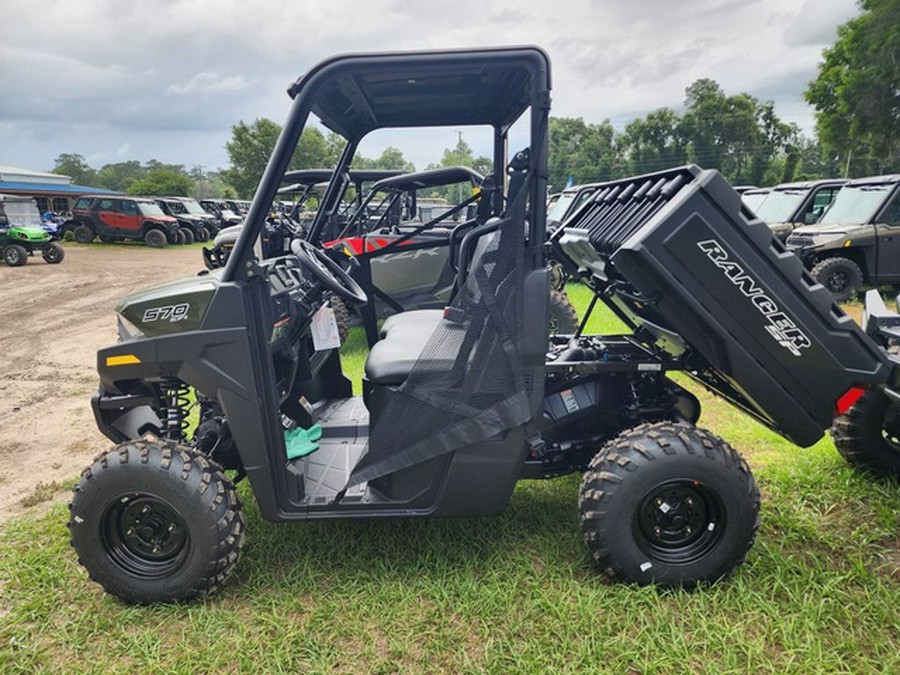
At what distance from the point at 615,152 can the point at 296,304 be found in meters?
50.7

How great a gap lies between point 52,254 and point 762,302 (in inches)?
735

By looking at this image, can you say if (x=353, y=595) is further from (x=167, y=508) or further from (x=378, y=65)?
(x=378, y=65)

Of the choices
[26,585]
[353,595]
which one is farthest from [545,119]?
[26,585]

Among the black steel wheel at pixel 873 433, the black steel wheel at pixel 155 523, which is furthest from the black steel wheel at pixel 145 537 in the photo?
the black steel wheel at pixel 873 433

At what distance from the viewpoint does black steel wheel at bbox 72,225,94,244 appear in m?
22.2

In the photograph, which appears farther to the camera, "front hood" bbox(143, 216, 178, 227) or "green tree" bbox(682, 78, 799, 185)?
"green tree" bbox(682, 78, 799, 185)

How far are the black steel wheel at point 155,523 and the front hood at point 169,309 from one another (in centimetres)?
47

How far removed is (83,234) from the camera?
22.3 metres

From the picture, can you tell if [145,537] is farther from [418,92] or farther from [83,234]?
[83,234]

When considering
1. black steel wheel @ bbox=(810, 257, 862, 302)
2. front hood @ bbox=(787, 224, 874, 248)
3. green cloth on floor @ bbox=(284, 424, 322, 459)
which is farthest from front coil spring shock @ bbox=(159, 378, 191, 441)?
front hood @ bbox=(787, 224, 874, 248)

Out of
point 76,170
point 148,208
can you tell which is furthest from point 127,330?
point 76,170

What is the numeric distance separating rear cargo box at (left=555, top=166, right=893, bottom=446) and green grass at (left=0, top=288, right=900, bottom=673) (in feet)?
2.14

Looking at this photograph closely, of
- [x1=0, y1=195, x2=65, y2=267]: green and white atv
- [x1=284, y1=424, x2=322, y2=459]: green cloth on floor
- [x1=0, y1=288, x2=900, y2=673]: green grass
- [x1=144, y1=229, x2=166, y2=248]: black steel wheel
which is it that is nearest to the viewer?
[x1=0, y1=288, x2=900, y2=673]: green grass

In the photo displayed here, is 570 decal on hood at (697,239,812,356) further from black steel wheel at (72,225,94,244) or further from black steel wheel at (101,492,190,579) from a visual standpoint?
black steel wheel at (72,225,94,244)
